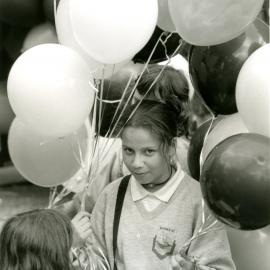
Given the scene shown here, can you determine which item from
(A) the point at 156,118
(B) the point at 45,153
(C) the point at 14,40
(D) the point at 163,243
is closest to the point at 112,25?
(A) the point at 156,118

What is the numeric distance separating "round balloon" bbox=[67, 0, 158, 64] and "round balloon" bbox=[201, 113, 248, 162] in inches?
16.1

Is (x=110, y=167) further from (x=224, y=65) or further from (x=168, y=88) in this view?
(x=224, y=65)

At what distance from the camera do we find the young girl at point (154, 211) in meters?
2.31

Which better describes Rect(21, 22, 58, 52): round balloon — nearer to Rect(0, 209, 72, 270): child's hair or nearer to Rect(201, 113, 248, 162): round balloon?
Rect(201, 113, 248, 162): round balloon

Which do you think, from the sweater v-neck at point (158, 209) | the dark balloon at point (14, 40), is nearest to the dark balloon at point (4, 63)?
the dark balloon at point (14, 40)

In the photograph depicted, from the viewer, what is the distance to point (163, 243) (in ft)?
7.68

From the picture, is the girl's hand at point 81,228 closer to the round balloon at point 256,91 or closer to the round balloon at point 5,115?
the round balloon at point 256,91

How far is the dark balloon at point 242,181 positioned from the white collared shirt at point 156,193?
1.28 feet

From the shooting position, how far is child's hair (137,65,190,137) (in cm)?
258

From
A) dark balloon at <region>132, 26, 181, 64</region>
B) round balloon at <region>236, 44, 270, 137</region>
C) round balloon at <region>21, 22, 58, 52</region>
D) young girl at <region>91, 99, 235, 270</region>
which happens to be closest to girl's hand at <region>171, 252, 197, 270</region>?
young girl at <region>91, 99, 235, 270</region>

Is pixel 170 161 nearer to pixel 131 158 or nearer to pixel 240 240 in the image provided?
pixel 131 158

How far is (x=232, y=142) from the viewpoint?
2010mm

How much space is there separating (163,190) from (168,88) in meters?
0.44

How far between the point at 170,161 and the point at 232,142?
0.47 metres
